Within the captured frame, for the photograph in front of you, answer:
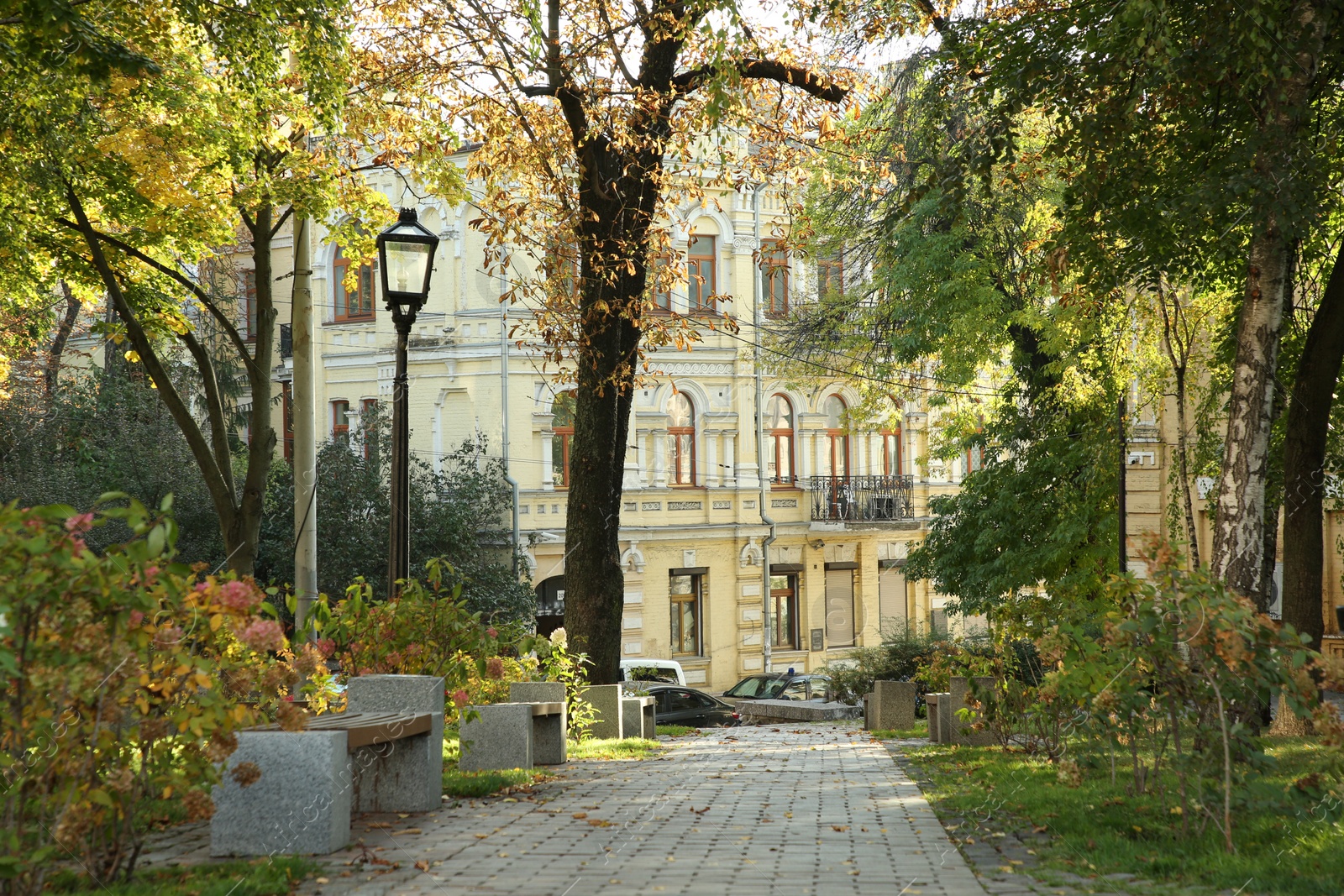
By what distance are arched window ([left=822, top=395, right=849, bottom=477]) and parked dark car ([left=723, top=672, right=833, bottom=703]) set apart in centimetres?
913

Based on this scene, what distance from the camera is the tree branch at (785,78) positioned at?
49.6ft

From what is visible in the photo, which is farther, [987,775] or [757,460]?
[757,460]

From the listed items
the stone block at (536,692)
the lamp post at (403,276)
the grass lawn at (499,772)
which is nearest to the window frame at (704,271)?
the grass lawn at (499,772)

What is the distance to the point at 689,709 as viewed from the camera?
87.3 ft

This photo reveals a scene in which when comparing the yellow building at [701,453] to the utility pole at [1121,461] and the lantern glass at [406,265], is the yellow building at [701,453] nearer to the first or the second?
the utility pole at [1121,461]

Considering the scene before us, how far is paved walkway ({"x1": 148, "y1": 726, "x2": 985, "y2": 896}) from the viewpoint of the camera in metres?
5.79

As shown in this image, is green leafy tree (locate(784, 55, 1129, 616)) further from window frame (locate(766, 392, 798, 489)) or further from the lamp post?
window frame (locate(766, 392, 798, 489))

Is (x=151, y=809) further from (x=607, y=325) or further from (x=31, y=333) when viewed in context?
(x=31, y=333)

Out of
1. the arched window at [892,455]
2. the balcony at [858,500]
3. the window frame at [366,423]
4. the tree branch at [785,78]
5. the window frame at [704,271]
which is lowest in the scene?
the balcony at [858,500]

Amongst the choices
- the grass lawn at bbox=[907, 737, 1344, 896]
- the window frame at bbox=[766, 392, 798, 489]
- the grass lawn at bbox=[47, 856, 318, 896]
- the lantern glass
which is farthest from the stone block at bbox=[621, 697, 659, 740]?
the window frame at bbox=[766, 392, 798, 489]

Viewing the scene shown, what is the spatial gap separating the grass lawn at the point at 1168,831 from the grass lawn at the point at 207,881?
3.58m

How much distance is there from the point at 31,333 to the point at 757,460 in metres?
20.9

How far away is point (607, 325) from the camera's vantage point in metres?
14.9

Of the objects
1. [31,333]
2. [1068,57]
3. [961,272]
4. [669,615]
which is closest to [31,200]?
[31,333]
